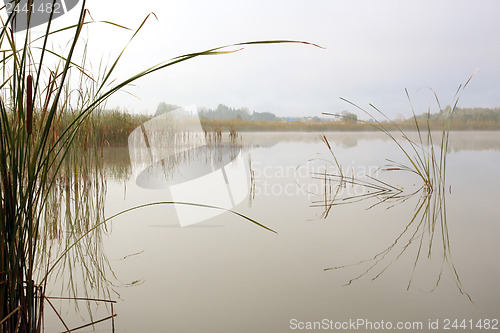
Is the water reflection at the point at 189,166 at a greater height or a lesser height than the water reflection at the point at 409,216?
greater

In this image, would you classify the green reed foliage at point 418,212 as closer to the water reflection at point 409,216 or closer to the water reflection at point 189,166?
the water reflection at point 409,216

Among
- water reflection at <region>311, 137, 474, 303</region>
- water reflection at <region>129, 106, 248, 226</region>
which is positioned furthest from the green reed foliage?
water reflection at <region>129, 106, 248, 226</region>

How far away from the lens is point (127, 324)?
3.56 feet

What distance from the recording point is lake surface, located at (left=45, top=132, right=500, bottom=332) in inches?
44.8

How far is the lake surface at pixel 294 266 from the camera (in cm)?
114

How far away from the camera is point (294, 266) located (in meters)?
1.48

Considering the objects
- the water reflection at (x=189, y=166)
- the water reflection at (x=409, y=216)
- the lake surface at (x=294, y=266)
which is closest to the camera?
the lake surface at (x=294, y=266)

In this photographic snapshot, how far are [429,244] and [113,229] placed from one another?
138cm

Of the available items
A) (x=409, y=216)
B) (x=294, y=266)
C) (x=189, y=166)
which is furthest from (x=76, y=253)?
(x=189, y=166)

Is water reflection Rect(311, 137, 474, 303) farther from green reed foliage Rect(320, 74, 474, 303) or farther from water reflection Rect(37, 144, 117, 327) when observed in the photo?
water reflection Rect(37, 144, 117, 327)

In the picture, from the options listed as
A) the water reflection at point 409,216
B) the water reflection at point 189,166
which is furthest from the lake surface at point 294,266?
the water reflection at point 189,166

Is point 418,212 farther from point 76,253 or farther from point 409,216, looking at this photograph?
point 76,253

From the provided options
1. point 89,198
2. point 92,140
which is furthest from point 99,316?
point 92,140

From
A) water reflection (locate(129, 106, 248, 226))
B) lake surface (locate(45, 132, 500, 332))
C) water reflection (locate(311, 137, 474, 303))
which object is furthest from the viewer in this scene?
water reflection (locate(129, 106, 248, 226))
